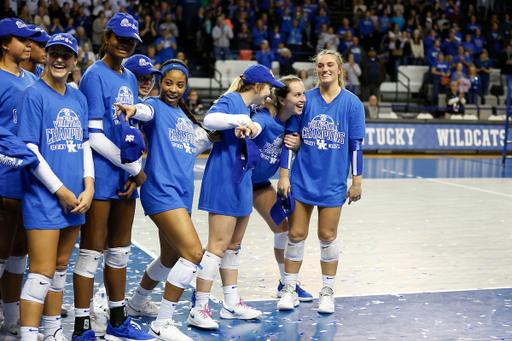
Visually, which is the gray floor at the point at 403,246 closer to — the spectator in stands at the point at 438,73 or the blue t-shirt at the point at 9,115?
the blue t-shirt at the point at 9,115

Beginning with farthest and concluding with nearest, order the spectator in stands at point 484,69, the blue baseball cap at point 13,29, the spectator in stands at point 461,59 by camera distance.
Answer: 1. the spectator in stands at point 484,69
2. the spectator in stands at point 461,59
3. the blue baseball cap at point 13,29

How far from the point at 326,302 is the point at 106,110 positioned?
2278 millimetres

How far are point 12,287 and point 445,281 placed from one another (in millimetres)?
3847

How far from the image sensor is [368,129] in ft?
57.1

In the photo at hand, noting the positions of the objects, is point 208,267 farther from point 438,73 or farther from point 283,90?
point 438,73

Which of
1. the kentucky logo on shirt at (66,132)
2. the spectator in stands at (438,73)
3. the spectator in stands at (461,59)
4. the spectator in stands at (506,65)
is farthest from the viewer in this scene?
the spectator in stands at (506,65)

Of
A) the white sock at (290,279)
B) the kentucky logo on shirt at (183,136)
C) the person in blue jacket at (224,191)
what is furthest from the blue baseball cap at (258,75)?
the white sock at (290,279)

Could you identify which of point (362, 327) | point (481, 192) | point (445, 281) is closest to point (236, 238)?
point (362, 327)

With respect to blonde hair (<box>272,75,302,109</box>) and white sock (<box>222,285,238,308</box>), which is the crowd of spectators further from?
white sock (<box>222,285,238,308</box>)

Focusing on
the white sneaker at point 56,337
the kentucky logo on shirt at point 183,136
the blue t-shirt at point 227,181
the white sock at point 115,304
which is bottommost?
the white sneaker at point 56,337

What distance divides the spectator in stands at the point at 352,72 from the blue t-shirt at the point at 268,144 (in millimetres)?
13850

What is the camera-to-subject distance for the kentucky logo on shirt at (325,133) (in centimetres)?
498

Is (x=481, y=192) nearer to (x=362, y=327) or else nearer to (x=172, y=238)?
(x=362, y=327)

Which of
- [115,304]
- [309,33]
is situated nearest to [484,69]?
[309,33]
